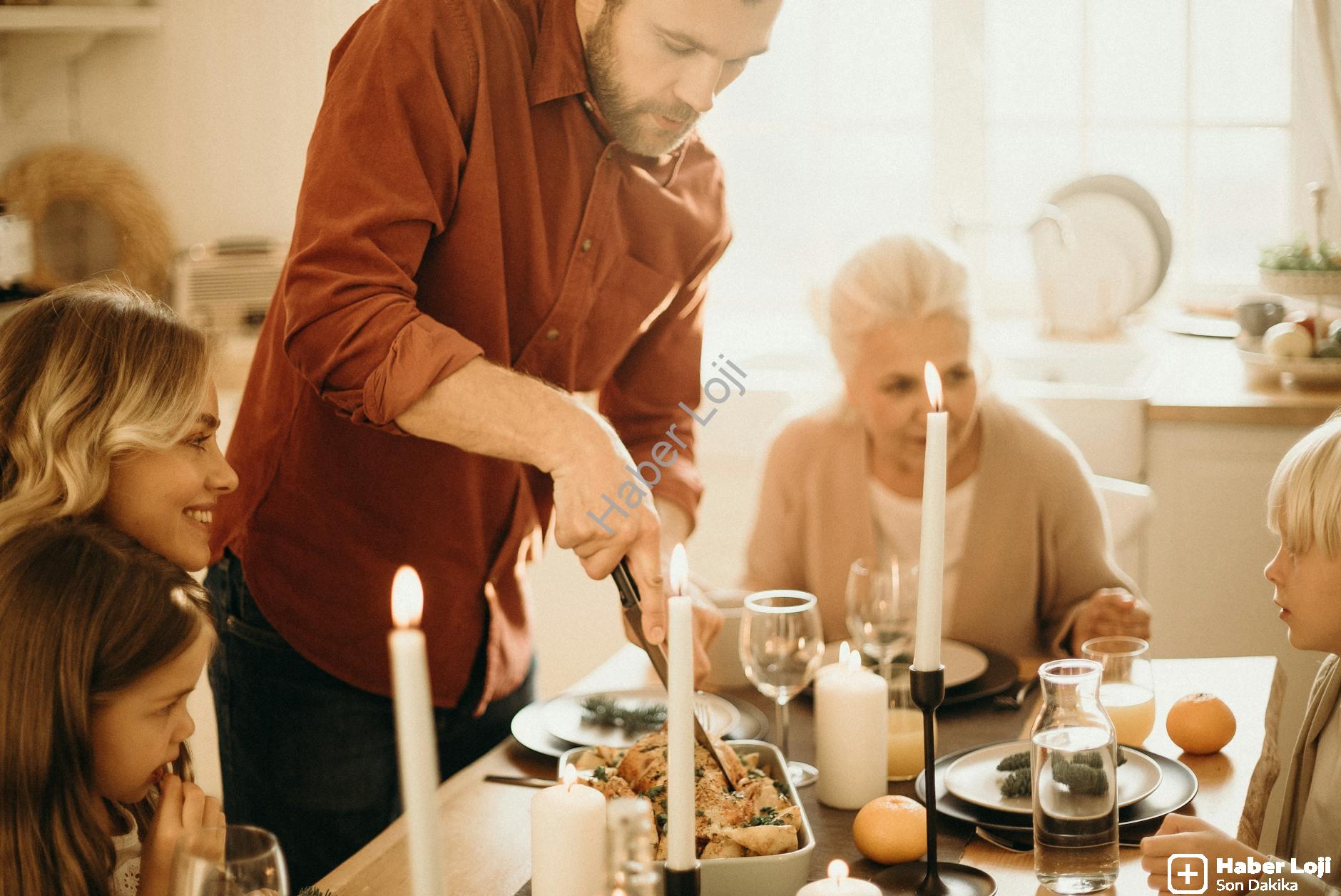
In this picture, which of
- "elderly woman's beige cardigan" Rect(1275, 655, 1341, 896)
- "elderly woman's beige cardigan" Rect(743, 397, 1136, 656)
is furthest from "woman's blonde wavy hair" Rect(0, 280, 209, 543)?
"elderly woman's beige cardigan" Rect(1275, 655, 1341, 896)

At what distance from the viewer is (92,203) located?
10.0ft

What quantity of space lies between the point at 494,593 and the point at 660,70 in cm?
61

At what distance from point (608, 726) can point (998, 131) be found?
2218 millimetres

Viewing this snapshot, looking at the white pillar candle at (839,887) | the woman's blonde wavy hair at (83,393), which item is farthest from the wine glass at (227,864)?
the woman's blonde wavy hair at (83,393)

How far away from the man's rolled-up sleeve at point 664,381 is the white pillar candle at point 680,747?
88 centimetres

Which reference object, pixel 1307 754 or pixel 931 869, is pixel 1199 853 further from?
pixel 1307 754

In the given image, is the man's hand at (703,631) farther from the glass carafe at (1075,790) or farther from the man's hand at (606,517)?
the glass carafe at (1075,790)

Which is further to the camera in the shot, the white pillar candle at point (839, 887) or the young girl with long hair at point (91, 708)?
the young girl with long hair at point (91, 708)

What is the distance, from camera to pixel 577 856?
3.31 ft

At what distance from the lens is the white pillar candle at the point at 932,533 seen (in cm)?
94

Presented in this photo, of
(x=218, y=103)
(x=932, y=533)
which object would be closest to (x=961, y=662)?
(x=932, y=533)

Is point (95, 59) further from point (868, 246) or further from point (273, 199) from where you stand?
point (868, 246)

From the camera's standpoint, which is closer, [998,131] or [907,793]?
[907,793]

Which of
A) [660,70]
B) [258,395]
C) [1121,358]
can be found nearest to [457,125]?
[660,70]
